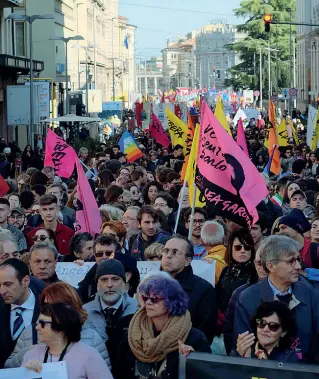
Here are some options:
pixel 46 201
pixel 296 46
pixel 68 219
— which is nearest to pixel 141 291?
pixel 46 201

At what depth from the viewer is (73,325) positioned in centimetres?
600

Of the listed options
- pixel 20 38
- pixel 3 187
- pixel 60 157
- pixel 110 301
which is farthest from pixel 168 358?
pixel 20 38

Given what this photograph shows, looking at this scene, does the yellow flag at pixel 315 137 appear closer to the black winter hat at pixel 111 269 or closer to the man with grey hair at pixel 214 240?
the man with grey hair at pixel 214 240

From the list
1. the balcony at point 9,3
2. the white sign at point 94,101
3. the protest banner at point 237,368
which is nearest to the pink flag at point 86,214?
the protest banner at point 237,368

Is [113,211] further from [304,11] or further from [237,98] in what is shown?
[304,11]

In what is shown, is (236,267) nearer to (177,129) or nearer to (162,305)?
(162,305)

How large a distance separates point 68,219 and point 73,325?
7.34m

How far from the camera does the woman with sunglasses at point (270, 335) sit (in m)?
6.16

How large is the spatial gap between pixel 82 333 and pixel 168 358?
0.67 meters

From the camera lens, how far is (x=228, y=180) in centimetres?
1038

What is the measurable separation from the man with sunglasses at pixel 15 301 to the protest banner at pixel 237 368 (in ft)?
5.21

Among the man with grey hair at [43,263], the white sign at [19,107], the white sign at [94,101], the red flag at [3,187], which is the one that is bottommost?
the man with grey hair at [43,263]

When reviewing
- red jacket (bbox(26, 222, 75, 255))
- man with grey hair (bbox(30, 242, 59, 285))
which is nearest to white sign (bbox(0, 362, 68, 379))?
man with grey hair (bbox(30, 242, 59, 285))

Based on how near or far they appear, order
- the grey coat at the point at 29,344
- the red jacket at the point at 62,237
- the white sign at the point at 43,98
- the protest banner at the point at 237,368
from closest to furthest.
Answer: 1. the protest banner at the point at 237,368
2. the grey coat at the point at 29,344
3. the red jacket at the point at 62,237
4. the white sign at the point at 43,98
